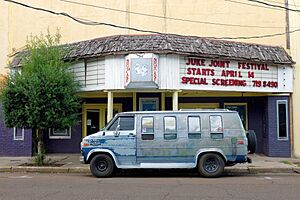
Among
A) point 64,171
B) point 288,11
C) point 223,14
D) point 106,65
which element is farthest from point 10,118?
point 288,11

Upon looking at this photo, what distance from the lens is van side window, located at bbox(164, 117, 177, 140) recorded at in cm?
1290

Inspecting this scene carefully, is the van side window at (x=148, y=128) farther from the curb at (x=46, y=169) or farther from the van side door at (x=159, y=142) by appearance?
the curb at (x=46, y=169)

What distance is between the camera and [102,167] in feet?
42.9

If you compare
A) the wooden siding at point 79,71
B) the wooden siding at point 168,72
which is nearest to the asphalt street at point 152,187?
the wooden siding at point 168,72

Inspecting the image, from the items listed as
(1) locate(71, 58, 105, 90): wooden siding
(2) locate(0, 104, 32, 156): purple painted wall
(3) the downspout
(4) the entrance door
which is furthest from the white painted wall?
(3) the downspout

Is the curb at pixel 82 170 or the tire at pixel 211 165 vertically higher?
the tire at pixel 211 165

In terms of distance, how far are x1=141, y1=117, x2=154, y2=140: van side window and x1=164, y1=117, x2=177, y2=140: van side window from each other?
418 millimetres

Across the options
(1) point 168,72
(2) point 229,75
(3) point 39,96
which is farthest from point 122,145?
(2) point 229,75

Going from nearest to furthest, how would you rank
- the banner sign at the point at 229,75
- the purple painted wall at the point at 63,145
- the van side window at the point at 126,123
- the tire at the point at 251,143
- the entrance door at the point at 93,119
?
1. the van side window at the point at 126,123
2. the tire at the point at 251,143
3. the banner sign at the point at 229,75
4. the purple painted wall at the point at 63,145
5. the entrance door at the point at 93,119

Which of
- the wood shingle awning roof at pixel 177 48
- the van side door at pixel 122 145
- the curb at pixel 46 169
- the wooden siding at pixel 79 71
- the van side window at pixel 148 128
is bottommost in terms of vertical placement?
the curb at pixel 46 169

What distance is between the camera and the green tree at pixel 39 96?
14.8 m

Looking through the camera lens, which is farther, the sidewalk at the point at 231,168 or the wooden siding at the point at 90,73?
the wooden siding at the point at 90,73

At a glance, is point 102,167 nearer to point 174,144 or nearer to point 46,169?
point 174,144

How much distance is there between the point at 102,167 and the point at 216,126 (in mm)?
3802
